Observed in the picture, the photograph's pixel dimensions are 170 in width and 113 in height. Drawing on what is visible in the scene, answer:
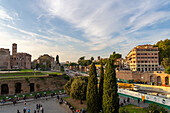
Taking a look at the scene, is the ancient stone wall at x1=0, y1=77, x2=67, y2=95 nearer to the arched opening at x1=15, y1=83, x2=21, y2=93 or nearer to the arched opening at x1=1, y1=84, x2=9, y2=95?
the arched opening at x1=1, y1=84, x2=9, y2=95

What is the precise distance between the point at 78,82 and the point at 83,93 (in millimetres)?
2474

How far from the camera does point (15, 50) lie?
2320 inches

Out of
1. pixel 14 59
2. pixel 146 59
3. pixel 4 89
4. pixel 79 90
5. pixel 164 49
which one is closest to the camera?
pixel 79 90

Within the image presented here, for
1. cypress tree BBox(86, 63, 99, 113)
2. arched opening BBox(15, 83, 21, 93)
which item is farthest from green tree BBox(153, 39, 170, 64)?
arched opening BBox(15, 83, 21, 93)

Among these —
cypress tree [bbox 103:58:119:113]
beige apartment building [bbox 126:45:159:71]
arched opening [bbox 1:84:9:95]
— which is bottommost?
arched opening [bbox 1:84:9:95]

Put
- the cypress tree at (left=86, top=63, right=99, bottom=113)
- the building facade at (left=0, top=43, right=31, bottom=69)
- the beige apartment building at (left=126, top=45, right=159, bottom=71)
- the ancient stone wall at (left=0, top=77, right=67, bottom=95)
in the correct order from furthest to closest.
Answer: the beige apartment building at (left=126, top=45, right=159, bottom=71)
the building facade at (left=0, top=43, right=31, bottom=69)
the ancient stone wall at (left=0, top=77, right=67, bottom=95)
the cypress tree at (left=86, top=63, right=99, bottom=113)

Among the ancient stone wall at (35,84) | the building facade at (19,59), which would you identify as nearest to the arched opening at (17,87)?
the ancient stone wall at (35,84)

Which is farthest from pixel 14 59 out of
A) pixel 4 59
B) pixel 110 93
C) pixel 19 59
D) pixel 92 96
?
pixel 110 93

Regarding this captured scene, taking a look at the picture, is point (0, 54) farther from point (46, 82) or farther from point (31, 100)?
point (31, 100)

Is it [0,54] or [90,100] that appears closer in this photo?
[90,100]

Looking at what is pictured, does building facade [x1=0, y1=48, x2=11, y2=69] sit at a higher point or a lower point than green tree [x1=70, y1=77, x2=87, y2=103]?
higher

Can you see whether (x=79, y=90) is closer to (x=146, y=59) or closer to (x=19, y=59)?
(x=146, y=59)

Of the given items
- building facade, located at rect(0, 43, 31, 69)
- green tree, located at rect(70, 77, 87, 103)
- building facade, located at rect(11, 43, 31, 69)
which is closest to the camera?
green tree, located at rect(70, 77, 87, 103)

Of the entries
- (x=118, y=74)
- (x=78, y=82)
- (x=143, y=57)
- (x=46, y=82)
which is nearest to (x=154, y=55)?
(x=143, y=57)
